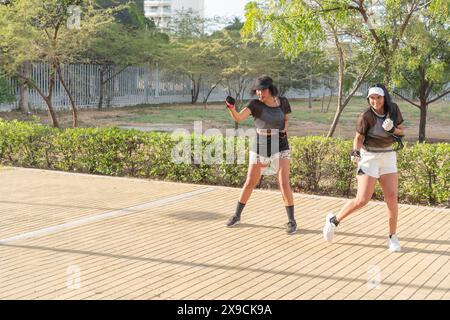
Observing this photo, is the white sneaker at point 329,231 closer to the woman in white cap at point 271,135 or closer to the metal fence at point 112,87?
the woman in white cap at point 271,135

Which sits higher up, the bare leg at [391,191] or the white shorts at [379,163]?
the white shorts at [379,163]

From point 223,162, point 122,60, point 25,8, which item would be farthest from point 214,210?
point 122,60

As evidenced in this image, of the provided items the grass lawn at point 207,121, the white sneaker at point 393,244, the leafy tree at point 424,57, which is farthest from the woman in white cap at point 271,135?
the grass lawn at point 207,121

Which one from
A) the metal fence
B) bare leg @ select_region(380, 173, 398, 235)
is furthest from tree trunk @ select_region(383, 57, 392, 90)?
the metal fence

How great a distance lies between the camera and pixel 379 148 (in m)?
6.27

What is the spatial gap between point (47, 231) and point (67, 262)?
1270 mm

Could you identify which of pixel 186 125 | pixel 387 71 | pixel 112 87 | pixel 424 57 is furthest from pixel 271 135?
pixel 112 87

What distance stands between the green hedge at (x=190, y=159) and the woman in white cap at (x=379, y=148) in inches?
97.0

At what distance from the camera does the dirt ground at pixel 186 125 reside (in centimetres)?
2273

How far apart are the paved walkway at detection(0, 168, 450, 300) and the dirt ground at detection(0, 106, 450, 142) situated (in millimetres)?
13003

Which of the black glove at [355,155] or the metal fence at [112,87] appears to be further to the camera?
the metal fence at [112,87]

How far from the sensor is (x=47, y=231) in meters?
7.01

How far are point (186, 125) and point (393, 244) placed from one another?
1880cm
